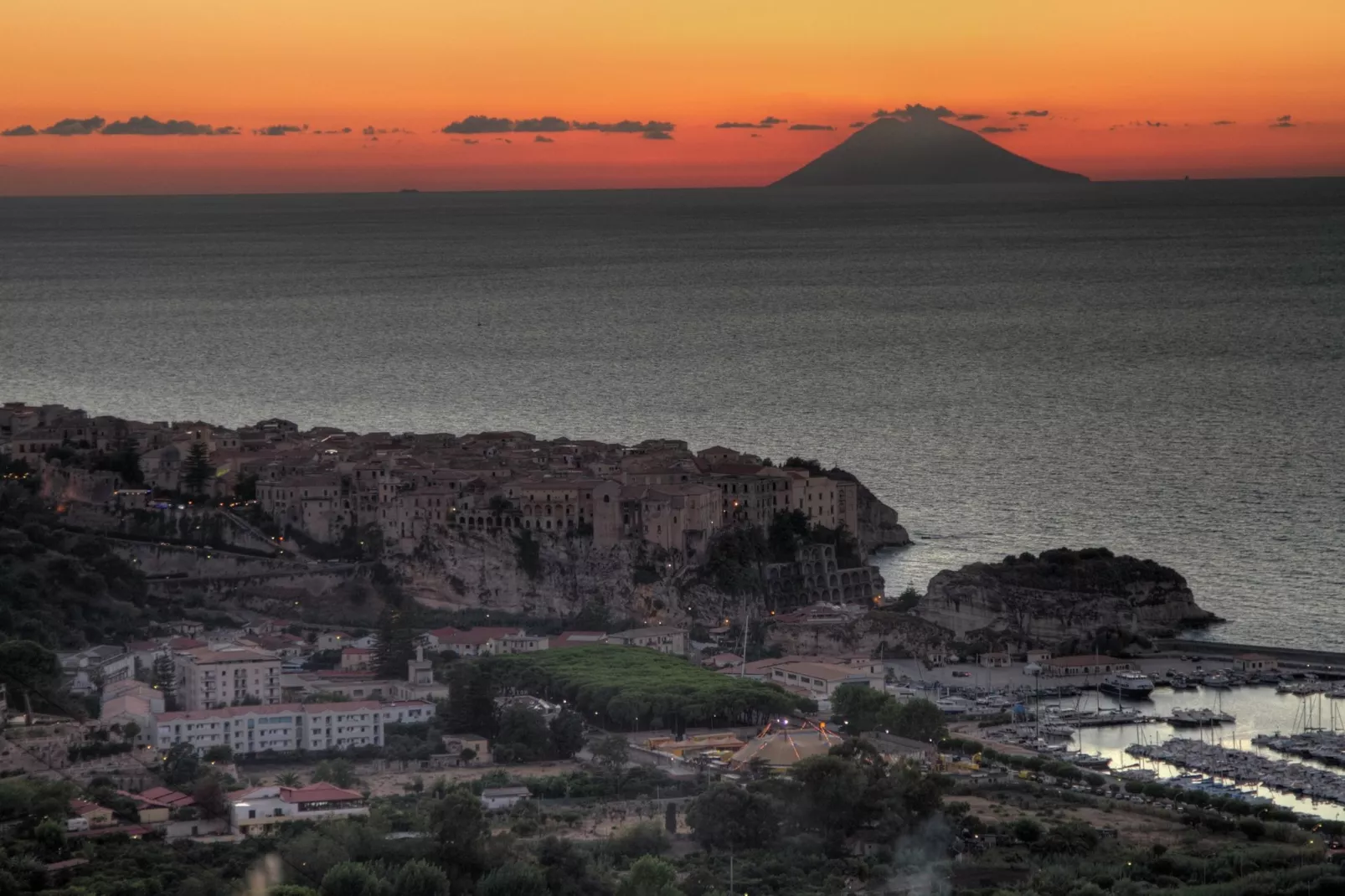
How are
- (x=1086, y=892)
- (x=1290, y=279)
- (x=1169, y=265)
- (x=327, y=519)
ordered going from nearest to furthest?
(x=1086, y=892) → (x=327, y=519) → (x=1290, y=279) → (x=1169, y=265)

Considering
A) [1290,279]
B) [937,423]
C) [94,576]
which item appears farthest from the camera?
[1290,279]

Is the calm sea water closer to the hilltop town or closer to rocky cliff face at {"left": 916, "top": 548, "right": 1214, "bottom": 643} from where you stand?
rocky cliff face at {"left": 916, "top": 548, "right": 1214, "bottom": 643}

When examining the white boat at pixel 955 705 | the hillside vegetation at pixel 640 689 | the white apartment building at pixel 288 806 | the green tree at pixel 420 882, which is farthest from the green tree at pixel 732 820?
the white boat at pixel 955 705

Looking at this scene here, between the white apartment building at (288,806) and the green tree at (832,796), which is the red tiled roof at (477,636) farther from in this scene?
the green tree at (832,796)

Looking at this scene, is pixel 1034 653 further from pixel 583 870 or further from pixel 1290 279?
pixel 1290 279

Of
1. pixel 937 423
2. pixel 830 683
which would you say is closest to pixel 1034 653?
pixel 830 683

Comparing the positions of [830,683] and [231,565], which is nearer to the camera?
[830,683]

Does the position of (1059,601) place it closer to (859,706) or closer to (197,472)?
(859,706)
